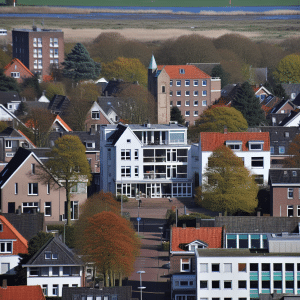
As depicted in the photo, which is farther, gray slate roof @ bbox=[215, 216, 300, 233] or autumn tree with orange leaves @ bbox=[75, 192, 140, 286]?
gray slate roof @ bbox=[215, 216, 300, 233]

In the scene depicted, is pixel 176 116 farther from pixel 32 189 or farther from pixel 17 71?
pixel 17 71

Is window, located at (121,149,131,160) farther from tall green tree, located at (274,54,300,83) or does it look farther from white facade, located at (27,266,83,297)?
tall green tree, located at (274,54,300,83)

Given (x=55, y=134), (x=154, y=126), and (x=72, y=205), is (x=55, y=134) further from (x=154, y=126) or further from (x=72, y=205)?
(x=72, y=205)

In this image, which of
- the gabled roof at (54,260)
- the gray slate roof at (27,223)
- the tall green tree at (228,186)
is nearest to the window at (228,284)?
the gabled roof at (54,260)

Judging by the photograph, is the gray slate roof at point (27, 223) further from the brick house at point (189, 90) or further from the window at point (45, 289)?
the brick house at point (189, 90)

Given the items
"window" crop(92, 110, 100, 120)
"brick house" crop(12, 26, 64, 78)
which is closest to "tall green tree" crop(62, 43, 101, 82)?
"brick house" crop(12, 26, 64, 78)

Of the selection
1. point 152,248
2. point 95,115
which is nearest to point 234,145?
point 152,248
